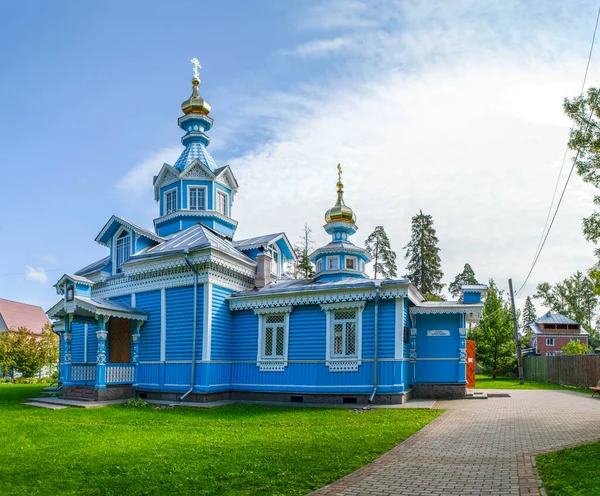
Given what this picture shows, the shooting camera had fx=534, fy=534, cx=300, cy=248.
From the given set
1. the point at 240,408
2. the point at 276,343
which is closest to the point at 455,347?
the point at 276,343

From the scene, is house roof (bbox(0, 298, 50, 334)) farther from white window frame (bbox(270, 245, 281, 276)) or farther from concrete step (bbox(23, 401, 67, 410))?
white window frame (bbox(270, 245, 281, 276))

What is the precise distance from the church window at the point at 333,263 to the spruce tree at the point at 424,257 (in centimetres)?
2785

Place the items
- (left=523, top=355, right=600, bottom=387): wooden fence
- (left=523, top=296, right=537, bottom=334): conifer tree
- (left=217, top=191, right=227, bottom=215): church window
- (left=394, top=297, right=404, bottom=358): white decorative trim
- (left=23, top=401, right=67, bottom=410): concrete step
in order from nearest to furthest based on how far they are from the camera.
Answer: (left=394, top=297, right=404, bottom=358): white decorative trim, (left=23, top=401, right=67, bottom=410): concrete step, (left=217, top=191, right=227, bottom=215): church window, (left=523, top=355, right=600, bottom=387): wooden fence, (left=523, top=296, right=537, bottom=334): conifer tree

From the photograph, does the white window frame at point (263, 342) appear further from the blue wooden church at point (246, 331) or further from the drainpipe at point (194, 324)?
the drainpipe at point (194, 324)

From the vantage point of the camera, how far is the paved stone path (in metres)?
6.56

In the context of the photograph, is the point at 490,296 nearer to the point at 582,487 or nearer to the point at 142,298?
the point at 142,298

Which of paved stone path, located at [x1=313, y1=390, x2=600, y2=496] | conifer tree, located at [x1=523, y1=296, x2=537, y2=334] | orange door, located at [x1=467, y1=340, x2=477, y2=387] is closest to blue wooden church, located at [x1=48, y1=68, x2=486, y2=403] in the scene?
paved stone path, located at [x1=313, y1=390, x2=600, y2=496]

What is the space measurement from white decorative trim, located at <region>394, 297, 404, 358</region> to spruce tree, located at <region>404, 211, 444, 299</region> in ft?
106

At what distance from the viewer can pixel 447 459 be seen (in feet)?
26.8

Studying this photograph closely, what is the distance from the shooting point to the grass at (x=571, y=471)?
6.12 meters

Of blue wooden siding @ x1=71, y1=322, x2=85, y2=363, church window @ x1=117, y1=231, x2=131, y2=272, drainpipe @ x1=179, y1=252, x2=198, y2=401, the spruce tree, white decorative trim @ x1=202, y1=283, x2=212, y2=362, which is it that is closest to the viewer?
drainpipe @ x1=179, y1=252, x2=198, y2=401

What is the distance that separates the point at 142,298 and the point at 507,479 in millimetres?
15104

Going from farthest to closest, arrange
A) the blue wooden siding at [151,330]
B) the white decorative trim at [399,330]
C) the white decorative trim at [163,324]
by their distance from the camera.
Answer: the blue wooden siding at [151,330], the white decorative trim at [163,324], the white decorative trim at [399,330]

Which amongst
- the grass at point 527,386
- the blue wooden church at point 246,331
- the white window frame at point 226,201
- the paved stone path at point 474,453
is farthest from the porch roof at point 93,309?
the grass at point 527,386
